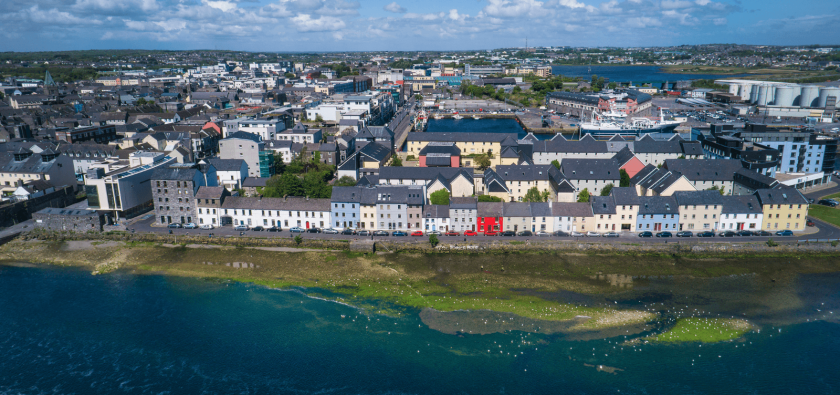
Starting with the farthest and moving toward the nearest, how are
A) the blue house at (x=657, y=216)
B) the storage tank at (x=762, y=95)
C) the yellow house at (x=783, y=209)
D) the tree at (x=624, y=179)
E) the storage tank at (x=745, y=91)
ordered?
the storage tank at (x=745, y=91)
the storage tank at (x=762, y=95)
the tree at (x=624, y=179)
the blue house at (x=657, y=216)
the yellow house at (x=783, y=209)

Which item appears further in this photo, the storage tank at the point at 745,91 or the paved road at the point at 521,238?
the storage tank at the point at 745,91

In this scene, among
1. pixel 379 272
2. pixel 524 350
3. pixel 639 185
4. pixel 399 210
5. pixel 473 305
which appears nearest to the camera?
pixel 524 350

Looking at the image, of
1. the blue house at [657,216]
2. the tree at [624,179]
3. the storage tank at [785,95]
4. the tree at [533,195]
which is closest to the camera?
the blue house at [657,216]

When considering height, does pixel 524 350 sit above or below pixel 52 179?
below

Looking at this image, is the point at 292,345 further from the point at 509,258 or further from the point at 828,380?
the point at 828,380

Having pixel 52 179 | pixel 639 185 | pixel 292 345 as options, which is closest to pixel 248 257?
pixel 292 345

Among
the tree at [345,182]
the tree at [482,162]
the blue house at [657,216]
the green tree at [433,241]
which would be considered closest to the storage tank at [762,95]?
the tree at [482,162]

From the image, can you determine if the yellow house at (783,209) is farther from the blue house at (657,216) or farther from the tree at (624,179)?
the tree at (624,179)

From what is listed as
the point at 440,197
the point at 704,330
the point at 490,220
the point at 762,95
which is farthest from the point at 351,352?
the point at 762,95
